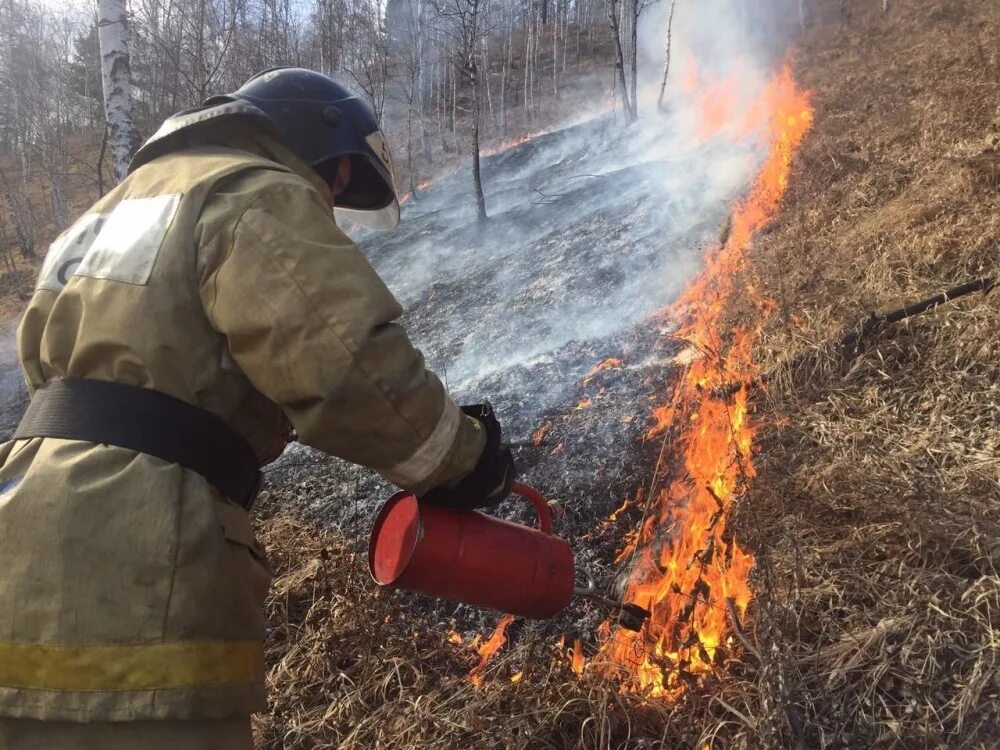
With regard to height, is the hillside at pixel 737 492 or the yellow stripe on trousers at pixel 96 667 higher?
the yellow stripe on trousers at pixel 96 667

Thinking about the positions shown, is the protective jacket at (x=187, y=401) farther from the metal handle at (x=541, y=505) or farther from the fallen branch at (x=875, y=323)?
the fallen branch at (x=875, y=323)

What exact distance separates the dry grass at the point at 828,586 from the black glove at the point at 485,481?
40.8 inches

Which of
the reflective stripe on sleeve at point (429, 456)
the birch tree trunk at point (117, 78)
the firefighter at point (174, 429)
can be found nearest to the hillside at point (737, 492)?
the reflective stripe on sleeve at point (429, 456)

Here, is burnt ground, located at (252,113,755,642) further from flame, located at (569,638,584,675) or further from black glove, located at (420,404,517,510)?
black glove, located at (420,404,517,510)

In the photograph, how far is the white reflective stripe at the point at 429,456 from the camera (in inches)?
64.5

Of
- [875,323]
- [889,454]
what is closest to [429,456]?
[889,454]

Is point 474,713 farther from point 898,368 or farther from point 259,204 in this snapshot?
point 898,368

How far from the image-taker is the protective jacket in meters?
1.41

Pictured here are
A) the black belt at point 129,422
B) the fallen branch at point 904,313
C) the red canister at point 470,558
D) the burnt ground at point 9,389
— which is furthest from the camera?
the burnt ground at point 9,389

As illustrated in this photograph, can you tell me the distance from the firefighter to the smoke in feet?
11.4

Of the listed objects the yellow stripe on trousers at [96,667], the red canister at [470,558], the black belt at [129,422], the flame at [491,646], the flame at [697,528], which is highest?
the black belt at [129,422]

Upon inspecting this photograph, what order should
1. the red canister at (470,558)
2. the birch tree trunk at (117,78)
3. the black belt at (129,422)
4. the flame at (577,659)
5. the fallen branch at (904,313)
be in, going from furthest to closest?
the birch tree trunk at (117,78) → the fallen branch at (904,313) → the flame at (577,659) → the red canister at (470,558) → the black belt at (129,422)

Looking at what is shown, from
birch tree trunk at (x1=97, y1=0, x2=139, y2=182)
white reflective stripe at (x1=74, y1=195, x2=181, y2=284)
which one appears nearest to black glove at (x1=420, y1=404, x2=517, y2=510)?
white reflective stripe at (x1=74, y1=195, x2=181, y2=284)

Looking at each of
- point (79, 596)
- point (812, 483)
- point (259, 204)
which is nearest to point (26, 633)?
point (79, 596)
